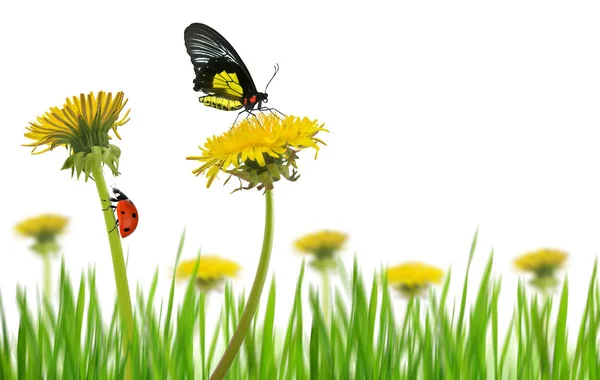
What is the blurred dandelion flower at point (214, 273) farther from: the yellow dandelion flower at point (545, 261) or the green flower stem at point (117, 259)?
the yellow dandelion flower at point (545, 261)

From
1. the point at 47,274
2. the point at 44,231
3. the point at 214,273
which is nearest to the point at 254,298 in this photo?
the point at 214,273

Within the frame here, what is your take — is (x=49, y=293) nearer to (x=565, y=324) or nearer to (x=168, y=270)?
(x=168, y=270)

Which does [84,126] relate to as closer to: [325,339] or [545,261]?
[325,339]

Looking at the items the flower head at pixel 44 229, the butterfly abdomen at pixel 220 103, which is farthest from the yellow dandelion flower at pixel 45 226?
the butterfly abdomen at pixel 220 103

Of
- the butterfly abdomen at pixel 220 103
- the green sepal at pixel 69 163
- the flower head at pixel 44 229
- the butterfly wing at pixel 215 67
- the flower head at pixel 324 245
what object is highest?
the butterfly wing at pixel 215 67

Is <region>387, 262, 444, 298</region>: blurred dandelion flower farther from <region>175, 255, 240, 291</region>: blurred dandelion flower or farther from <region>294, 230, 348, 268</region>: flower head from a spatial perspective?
<region>175, 255, 240, 291</region>: blurred dandelion flower

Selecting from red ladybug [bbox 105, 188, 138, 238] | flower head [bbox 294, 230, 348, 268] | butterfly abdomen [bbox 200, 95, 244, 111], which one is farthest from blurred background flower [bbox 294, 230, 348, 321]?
red ladybug [bbox 105, 188, 138, 238]
